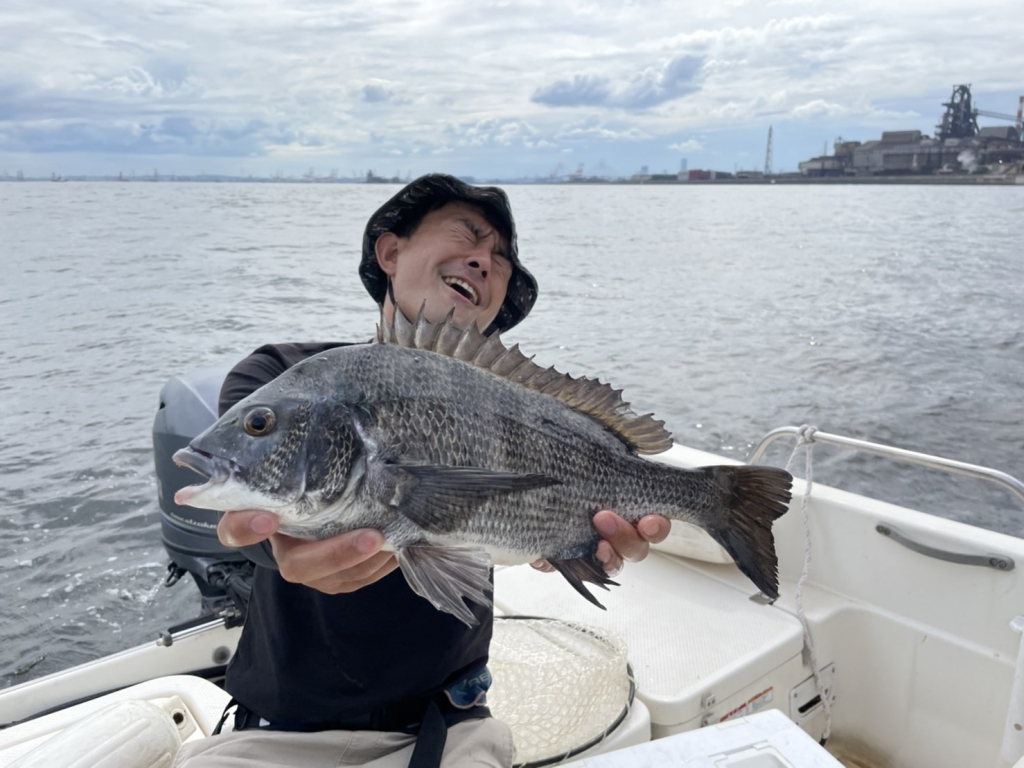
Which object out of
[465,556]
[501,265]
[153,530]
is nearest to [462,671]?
[465,556]

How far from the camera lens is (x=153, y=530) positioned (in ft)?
27.8

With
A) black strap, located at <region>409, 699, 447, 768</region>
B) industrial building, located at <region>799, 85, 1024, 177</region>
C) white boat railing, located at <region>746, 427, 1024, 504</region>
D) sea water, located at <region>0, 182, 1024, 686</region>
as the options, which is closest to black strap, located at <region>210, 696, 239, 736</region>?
black strap, located at <region>409, 699, 447, 768</region>

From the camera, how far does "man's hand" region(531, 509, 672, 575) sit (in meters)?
2.24

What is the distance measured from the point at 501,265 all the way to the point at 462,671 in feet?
5.30

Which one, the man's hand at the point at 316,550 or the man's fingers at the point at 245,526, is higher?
the man's fingers at the point at 245,526

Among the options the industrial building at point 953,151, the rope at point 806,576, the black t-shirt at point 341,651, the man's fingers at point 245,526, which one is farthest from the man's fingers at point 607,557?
the industrial building at point 953,151

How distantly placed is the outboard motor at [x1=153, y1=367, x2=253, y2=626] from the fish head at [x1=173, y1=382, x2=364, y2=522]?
8.39 ft

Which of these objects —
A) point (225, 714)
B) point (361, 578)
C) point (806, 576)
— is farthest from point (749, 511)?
point (806, 576)

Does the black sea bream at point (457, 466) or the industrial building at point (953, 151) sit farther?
the industrial building at point (953, 151)

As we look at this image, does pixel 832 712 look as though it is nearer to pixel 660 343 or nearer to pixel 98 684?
pixel 98 684

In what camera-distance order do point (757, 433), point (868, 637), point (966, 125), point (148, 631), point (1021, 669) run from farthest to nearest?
point (966, 125) → point (757, 433) → point (148, 631) → point (868, 637) → point (1021, 669)

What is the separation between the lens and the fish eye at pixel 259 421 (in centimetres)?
179

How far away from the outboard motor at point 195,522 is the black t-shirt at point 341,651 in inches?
68.6

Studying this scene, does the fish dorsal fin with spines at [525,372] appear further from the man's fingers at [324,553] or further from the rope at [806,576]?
the rope at [806,576]
